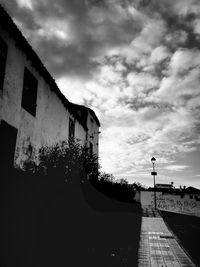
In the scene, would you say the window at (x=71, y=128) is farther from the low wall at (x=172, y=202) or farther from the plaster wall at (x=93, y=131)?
the low wall at (x=172, y=202)

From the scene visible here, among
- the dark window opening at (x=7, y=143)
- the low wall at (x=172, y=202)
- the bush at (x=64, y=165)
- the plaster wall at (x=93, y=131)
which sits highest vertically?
the plaster wall at (x=93, y=131)

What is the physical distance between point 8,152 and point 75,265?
163 inches

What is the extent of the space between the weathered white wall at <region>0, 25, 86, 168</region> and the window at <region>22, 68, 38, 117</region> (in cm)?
22

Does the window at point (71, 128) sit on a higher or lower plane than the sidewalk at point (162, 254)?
higher

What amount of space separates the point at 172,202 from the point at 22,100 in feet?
101

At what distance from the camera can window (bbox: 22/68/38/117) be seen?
9.27 meters

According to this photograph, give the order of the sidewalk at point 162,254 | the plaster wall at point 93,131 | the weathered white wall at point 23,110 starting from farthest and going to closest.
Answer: the plaster wall at point 93,131 → the weathered white wall at point 23,110 → the sidewalk at point 162,254

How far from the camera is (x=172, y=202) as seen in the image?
3469 cm

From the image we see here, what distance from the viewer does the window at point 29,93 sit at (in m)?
9.27

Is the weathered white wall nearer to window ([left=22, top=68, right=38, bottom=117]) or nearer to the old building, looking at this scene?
the old building

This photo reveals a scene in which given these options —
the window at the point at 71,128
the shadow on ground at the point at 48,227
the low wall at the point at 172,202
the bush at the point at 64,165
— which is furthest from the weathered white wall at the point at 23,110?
the low wall at the point at 172,202

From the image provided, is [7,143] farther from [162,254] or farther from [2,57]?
[162,254]

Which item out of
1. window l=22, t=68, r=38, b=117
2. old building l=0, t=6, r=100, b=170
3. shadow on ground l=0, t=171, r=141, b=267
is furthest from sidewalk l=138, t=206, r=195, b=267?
window l=22, t=68, r=38, b=117

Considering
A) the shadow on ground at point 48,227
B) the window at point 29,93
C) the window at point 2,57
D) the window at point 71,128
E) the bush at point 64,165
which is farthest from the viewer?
the window at point 71,128
